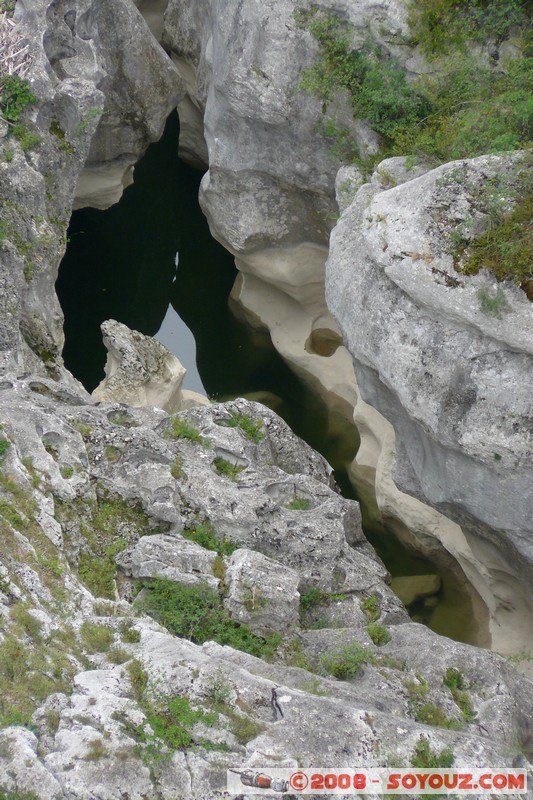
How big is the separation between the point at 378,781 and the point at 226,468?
532 cm

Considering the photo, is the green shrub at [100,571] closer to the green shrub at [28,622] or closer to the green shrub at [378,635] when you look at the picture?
Result: the green shrub at [28,622]

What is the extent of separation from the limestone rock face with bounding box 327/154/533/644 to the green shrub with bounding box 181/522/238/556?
3156 millimetres

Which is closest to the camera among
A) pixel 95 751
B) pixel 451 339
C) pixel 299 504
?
pixel 95 751

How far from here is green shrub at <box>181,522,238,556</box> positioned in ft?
34.9

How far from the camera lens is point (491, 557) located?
13.5 metres

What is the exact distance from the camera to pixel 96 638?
8.45 m

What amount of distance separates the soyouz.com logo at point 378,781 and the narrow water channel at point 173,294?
28.5ft

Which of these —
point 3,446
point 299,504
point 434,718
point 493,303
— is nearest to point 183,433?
point 299,504

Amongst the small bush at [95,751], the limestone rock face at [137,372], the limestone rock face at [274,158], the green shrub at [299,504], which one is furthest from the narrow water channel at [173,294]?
the small bush at [95,751]

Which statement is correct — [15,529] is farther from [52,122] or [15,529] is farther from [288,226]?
[288,226]

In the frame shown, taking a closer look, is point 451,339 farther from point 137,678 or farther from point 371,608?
point 137,678

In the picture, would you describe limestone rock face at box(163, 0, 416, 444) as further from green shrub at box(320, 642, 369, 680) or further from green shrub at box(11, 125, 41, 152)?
green shrub at box(320, 642, 369, 680)

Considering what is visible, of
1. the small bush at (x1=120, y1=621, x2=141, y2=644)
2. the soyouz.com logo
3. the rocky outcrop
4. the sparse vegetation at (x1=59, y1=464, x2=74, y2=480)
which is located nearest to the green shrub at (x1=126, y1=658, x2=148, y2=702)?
the rocky outcrop

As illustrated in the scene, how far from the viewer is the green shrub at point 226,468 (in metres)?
11.7
